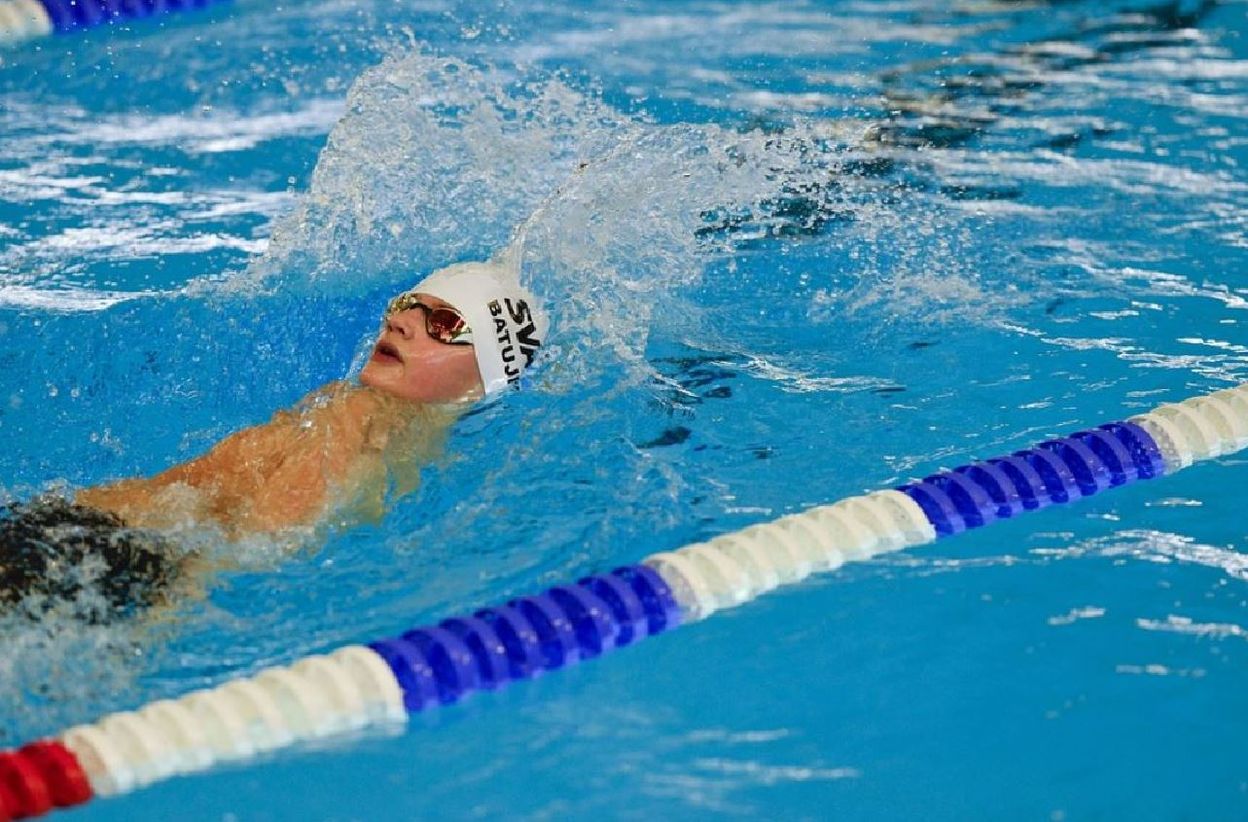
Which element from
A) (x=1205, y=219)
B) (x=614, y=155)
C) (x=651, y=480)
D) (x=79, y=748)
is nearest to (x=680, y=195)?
(x=614, y=155)

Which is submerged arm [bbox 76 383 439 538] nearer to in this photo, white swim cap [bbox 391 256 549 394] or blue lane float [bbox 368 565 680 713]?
white swim cap [bbox 391 256 549 394]

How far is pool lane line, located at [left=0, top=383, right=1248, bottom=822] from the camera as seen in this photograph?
217 cm

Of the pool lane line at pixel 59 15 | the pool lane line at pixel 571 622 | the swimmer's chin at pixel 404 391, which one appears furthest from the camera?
the pool lane line at pixel 59 15

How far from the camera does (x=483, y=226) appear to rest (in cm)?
423

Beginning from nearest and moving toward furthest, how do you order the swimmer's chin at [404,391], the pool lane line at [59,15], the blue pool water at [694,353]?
the blue pool water at [694,353] < the swimmer's chin at [404,391] < the pool lane line at [59,15]

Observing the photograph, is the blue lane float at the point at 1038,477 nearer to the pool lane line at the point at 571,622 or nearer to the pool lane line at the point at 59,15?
the pool lane line at the point at 571,622

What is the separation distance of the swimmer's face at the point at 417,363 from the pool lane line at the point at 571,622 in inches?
30.2

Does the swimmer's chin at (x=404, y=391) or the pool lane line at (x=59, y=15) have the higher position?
the pool lane line at (x=59, y=15)

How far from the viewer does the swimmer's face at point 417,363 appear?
10.5 ft

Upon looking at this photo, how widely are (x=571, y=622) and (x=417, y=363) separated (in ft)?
3.04

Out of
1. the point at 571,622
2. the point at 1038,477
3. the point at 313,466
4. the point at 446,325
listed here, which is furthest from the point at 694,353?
the point at 571,622

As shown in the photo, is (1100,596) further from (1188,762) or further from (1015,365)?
(1015,365)

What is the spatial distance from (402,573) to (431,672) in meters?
0.41

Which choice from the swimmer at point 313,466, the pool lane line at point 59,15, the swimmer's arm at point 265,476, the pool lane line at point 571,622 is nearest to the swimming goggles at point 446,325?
the swimmer at point 313,466
